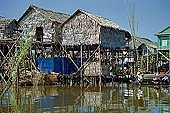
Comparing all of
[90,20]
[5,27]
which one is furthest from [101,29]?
[5,27]

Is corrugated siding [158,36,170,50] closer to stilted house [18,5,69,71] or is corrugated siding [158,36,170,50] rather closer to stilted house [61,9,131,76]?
stilted house [61,9,131,76]

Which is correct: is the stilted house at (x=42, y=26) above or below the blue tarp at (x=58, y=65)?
above

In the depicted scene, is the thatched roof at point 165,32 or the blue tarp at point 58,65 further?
the thatched roof at point 165,32

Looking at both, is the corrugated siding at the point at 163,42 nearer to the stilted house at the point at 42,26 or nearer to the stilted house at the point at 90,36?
the stilted house at the point at 90,36

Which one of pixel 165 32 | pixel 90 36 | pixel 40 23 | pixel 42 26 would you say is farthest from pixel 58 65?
pixel 165 32

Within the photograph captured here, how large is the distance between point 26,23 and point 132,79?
1057cm

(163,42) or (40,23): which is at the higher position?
(40,23)

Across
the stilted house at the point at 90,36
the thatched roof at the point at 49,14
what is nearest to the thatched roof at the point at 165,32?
the stilted house at the point at 90,36

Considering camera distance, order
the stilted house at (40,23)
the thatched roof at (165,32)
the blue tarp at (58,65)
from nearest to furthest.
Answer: the blue tarp at (58,65)
the stilted house at (40,23)
the thatched roof at (165,32)

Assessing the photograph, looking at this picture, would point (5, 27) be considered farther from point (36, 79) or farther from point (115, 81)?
point (115, 81)

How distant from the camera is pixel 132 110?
12.0 metres

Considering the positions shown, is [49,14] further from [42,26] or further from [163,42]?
[163,42]

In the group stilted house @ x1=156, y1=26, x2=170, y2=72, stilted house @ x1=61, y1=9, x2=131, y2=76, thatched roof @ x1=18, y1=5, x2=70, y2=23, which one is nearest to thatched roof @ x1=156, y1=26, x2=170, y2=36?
stilted house @ x1=156, y1=26, x2=170, y2=72

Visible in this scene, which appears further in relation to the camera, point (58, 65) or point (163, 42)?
point (163, 42)
